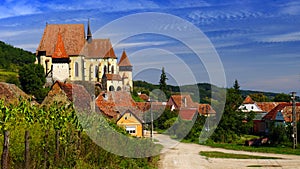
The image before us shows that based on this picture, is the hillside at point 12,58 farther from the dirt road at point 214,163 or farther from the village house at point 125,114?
the dirt road at point 214,163

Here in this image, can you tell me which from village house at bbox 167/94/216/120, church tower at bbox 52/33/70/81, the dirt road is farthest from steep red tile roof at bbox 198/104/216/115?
the dirt road

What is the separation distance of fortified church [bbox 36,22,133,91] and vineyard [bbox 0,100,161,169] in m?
50.3

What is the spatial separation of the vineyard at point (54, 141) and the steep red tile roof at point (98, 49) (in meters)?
55.7

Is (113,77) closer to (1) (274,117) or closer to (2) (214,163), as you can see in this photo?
(1) (274,117)

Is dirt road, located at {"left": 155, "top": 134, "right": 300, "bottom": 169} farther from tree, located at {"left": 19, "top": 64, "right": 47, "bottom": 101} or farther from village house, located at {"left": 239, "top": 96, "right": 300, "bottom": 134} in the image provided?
tree, located at {"left": 19, "top": 64, "right": 47, "bottom": 101}

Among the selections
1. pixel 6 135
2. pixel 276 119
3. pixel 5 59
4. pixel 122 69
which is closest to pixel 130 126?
pixel 276 119

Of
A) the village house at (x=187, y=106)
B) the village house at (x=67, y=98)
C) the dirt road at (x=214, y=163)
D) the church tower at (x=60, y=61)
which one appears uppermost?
the church tower at (x=60, y=61)

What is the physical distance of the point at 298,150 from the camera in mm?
31625

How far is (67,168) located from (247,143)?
2622cm

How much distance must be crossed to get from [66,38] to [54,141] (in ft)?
191

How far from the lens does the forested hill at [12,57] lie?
11391 cm

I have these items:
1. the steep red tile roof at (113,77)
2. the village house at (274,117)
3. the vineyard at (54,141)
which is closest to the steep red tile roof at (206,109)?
the village house at (274,117)

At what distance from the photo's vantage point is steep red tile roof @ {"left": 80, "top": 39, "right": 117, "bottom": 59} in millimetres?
72475

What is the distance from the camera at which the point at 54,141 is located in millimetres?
14188
